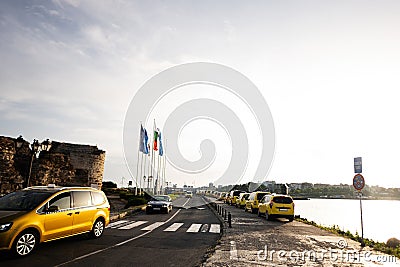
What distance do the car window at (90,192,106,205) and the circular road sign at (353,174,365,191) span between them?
10.2 meters

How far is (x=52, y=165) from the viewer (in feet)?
96.6

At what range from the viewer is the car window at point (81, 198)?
35.3 ft

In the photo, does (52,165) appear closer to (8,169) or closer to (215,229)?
(8,169)

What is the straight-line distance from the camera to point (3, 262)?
7.68m

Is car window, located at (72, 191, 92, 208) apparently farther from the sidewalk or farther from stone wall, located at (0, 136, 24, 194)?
stone wall, located at (0, 136, 24, 194)

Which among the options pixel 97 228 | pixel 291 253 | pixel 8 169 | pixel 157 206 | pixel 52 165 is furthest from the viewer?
pixel 52 165

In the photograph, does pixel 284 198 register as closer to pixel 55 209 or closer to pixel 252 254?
pixel 252 254

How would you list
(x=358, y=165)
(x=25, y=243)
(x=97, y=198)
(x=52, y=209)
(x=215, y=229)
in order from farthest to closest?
(x=215, y=229)
(x=358, y=165)
(x=97, y=198)
(x=52, y=209)
(x=25, y=243)

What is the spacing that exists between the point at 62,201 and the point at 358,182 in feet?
37.0

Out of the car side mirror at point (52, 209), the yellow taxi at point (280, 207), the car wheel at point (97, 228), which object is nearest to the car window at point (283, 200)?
the yellow taxi at point (280, 207)

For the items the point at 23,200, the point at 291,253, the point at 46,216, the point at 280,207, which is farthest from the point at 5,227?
the point at 280,207

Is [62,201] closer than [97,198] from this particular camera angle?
Yes

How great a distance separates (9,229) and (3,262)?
76 centimetres

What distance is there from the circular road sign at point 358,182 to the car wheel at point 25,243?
461 inches
